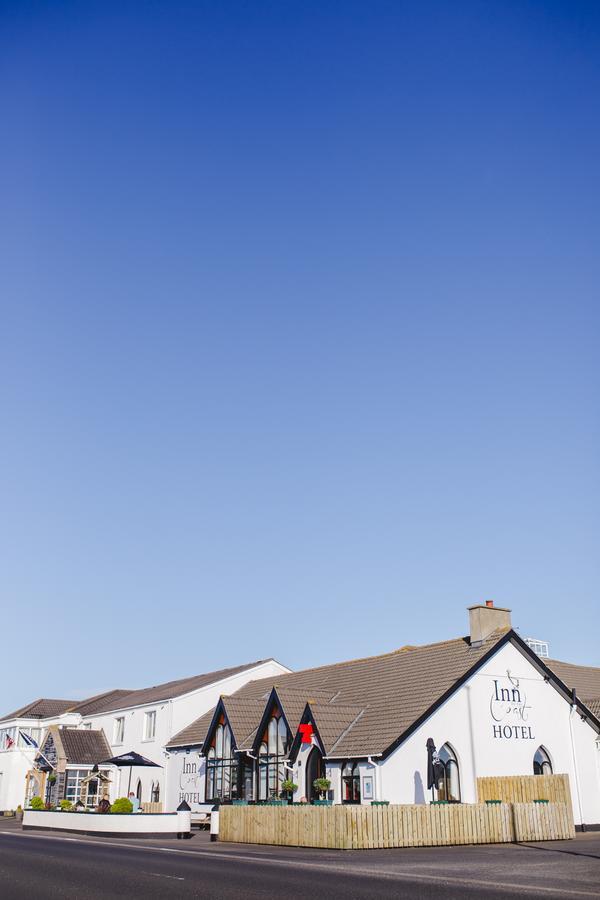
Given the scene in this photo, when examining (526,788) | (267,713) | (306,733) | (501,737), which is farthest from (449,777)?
(267,713)

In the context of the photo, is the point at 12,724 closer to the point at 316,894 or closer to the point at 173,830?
the point at 173,830

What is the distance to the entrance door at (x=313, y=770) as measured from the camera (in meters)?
35.4

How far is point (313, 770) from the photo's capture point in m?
35.8

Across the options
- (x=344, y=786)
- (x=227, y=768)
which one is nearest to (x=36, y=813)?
(x=227, y=768)

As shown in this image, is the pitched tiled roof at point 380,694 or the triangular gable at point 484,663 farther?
the pitched tiled roof at point 380,694

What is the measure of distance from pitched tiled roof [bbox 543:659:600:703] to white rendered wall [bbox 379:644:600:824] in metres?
11.1

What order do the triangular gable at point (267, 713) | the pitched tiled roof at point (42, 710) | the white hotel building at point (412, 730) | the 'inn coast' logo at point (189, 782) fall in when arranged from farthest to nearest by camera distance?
the pitched tiled roof at point (42, 710), the 'inn coast' logo at point (189, 782), the triangular gable at point (267, 713), the white hotel building at point (412, 730)

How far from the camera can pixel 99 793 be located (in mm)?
54688

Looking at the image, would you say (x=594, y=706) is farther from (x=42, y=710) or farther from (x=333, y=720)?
(x=42, y=710)

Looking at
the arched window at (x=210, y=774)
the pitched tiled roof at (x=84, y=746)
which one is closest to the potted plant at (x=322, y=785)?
the arched window at (x=210, y=774)

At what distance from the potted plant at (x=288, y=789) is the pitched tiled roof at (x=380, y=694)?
2.17m

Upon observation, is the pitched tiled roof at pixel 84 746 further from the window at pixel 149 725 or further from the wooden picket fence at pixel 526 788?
the wooden picket fence at pixel 526 788

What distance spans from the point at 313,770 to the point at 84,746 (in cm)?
2797

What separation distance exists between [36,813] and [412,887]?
3224 cm
